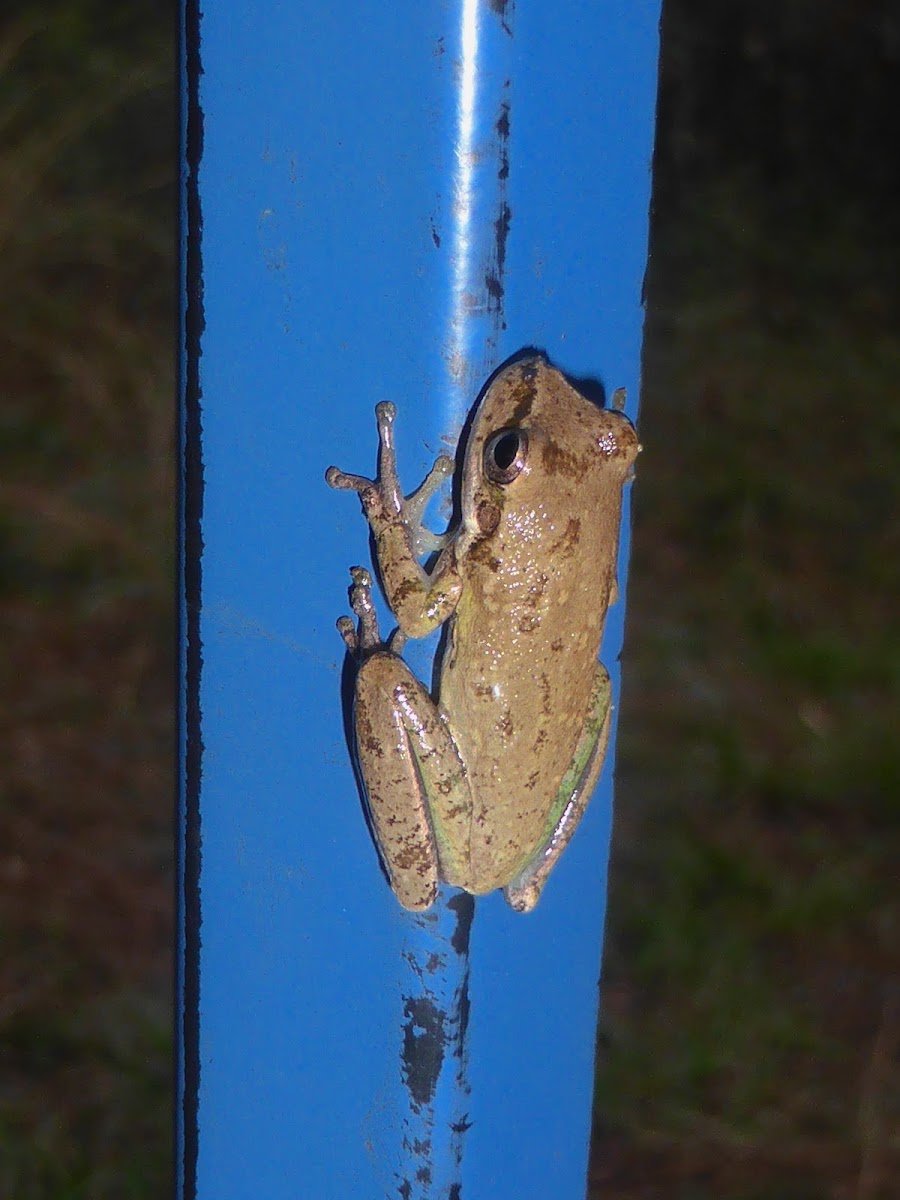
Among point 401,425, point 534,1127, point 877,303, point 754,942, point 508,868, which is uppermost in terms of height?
point 877,303

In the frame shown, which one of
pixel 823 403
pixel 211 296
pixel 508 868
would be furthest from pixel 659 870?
pixel 211 296

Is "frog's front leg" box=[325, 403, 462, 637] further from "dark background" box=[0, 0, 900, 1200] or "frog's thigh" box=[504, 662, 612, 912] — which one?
"dark background" box=[0, 0, 900, 1200]

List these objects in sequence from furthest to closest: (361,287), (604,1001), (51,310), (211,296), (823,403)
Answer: (823,403) → (51,310) → (604,1001) → (211,296) → (361,287)

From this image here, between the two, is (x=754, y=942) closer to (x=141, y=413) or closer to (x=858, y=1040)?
(x=858, y=1040)

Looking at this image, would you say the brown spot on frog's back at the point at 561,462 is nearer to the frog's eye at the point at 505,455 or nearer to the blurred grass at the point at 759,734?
the frog's eye at the point at 505,455

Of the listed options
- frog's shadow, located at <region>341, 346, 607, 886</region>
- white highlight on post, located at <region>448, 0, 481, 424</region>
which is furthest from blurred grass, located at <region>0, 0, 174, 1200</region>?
white highlight on post, located at <region>448, 0, 481, 424</region>

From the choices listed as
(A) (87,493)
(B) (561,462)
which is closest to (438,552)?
(B) (561,462)
